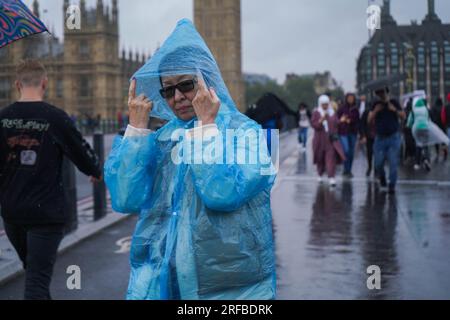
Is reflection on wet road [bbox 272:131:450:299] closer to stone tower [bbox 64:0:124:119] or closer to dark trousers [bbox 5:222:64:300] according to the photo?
dark trousers [bbox 5:222:64:300]

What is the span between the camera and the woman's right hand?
109 inches

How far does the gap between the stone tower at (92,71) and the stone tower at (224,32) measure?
1210 inches

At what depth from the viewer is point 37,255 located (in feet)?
14.1

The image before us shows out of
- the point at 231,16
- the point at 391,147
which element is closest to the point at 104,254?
the point at 391,147

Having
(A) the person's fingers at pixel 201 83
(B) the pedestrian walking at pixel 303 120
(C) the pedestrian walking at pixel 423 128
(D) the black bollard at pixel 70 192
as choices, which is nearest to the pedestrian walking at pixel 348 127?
(C) the pedestrian walking at pixel 423 128

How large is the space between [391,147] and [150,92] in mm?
9265

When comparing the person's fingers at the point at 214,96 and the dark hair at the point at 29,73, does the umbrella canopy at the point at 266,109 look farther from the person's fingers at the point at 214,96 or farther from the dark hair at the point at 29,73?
the person's fingers at the point at 214,96

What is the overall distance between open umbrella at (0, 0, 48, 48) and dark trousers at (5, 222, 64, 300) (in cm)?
112

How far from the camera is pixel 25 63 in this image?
4453mm

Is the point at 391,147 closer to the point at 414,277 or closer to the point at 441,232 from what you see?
the point at 441,232

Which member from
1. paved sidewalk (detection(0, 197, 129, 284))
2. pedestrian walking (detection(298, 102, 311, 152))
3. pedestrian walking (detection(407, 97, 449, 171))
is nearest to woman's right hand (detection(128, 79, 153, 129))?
paved sidewalk (detection(0, 197, 129, 284))

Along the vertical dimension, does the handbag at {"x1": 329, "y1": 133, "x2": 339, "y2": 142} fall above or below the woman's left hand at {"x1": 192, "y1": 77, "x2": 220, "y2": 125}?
below

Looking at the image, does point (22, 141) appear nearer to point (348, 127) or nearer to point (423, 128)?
point (348, 127)

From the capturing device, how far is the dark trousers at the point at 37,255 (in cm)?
430
